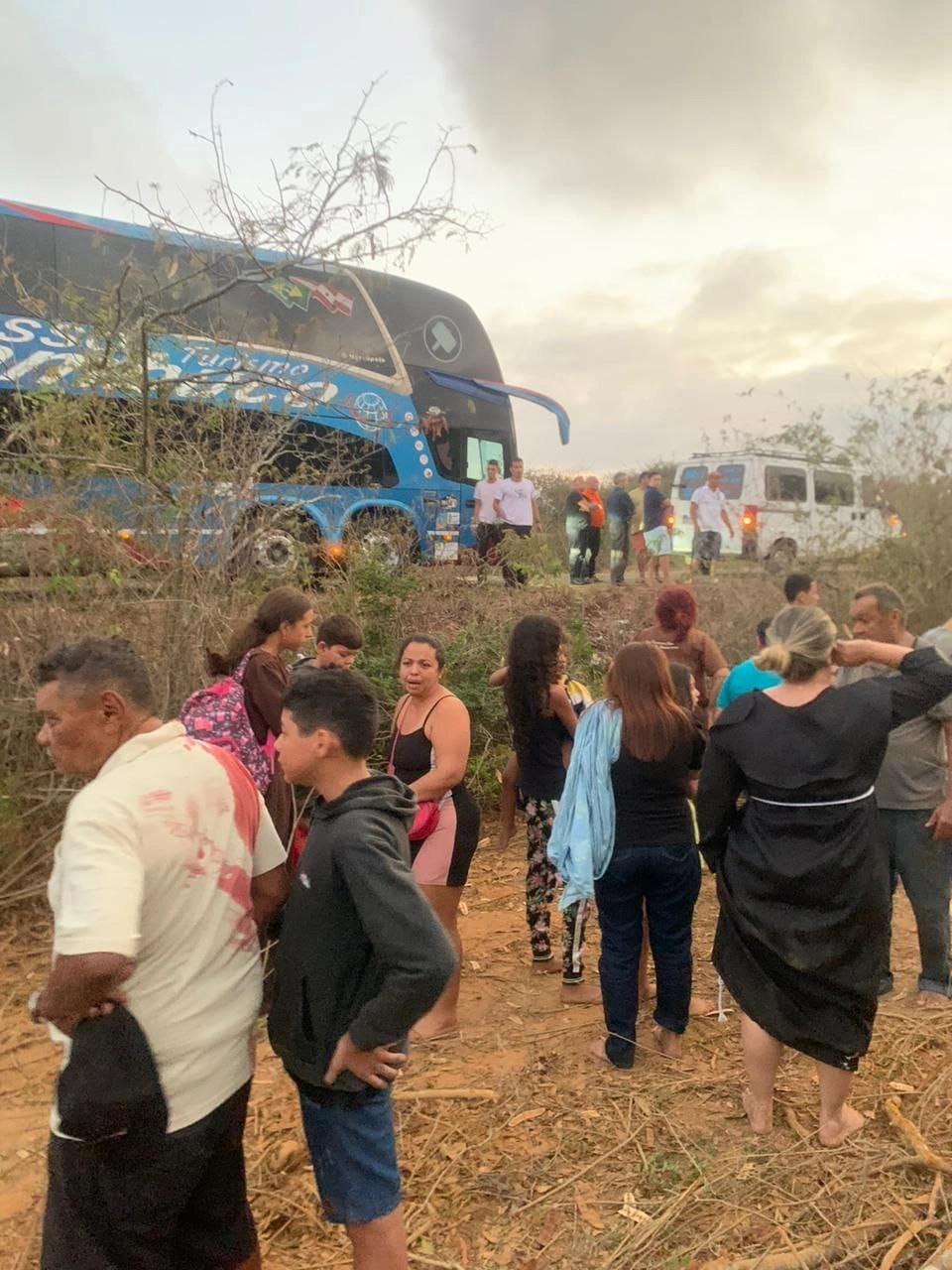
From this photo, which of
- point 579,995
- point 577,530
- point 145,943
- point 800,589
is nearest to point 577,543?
point 577,530

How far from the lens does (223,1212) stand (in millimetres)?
2002

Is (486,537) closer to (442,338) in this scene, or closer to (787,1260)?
(442,338)

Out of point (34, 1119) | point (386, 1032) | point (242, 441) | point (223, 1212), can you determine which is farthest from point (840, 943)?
point (242, 441)

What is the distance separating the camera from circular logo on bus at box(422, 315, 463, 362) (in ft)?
40.8

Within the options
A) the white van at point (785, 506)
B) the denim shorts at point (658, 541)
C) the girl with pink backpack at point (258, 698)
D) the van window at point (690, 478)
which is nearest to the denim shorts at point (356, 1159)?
the girl with pink backpack at point (258, 698)

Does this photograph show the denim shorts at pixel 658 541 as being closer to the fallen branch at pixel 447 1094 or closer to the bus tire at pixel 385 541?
the bus tire at pixel 385 541

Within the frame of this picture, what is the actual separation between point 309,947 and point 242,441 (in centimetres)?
406

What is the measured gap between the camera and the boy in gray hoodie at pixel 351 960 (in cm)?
182

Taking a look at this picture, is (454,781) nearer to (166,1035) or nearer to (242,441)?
(166,1035)

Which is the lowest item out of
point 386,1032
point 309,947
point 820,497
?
point 386,1032

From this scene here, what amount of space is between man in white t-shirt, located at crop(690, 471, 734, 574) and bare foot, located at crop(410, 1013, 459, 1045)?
9.79m

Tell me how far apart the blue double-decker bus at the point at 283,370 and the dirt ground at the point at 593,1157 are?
2.99 metres

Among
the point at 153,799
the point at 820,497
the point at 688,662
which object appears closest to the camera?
the point at 153,799

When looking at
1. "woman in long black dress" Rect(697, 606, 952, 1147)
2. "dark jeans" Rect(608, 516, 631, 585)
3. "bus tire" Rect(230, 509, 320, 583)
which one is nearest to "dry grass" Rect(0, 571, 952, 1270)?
"woman in long black dress" Rect(697, 606, 952, 1147)
